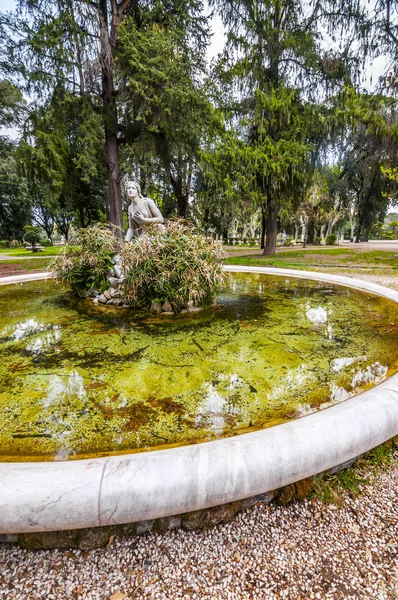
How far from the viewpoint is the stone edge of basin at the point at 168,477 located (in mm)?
871

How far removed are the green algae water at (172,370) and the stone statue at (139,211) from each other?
6.05ft

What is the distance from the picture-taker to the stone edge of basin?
871mm

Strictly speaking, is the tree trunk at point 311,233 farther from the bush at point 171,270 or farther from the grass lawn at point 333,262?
the bush at point 171,270

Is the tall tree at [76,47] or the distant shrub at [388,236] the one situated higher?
the tall tree at [76,47]

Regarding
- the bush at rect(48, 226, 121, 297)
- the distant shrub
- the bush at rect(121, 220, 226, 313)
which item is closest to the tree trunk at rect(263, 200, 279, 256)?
the bush at rect(48, 226, 121, 297)

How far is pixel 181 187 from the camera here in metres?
14.1

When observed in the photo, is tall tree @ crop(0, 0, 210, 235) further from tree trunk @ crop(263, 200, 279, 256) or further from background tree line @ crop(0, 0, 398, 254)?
tree trunk @ crop(263, 200, 279, 256)

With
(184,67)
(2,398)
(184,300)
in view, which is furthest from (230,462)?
(184,67)

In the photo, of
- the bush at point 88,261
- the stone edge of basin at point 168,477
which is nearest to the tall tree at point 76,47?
the bush at point 88,261

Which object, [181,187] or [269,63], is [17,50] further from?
[269,63]

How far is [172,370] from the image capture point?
203cm

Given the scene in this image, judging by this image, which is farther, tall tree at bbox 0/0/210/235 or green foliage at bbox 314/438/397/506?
tall tree at bbox 0/0/210/235

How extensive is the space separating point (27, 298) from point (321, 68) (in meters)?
13.1

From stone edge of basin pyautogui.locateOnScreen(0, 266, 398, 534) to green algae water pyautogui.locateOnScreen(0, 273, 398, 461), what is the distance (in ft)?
0.95
